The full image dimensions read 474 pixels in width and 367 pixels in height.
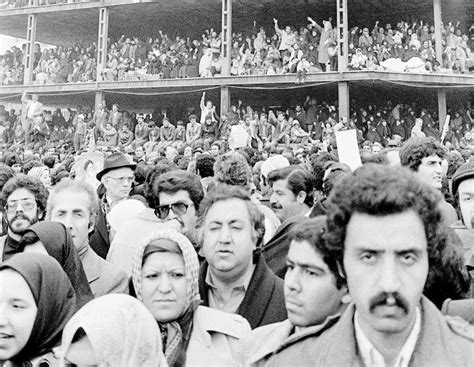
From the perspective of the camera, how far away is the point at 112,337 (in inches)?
82.4

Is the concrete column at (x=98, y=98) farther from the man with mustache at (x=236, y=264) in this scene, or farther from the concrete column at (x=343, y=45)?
the man with mustache at (x=236, y=264)

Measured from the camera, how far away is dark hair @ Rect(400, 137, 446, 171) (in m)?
4.53

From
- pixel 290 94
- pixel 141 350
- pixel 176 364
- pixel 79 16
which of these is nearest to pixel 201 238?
pixel 176 364

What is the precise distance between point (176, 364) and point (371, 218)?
1.21m

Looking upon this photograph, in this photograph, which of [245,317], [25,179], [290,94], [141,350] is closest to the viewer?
[141,350]

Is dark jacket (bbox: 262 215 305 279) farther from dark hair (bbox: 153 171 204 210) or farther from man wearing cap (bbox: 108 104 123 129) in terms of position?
man wearing cap (bbox: 108 104 123 129)

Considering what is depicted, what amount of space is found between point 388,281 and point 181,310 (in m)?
1.27

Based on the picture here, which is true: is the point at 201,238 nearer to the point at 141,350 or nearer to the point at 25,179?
the point at 141,350

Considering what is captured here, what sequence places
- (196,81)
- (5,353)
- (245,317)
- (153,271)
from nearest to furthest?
(5,353)
(153,271)
(245,317)
(196,81)

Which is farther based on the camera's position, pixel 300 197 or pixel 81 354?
pixel 300 197

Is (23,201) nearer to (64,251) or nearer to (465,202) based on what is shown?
(64,251)

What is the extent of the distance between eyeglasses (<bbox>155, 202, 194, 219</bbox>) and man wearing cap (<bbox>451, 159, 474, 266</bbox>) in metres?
1.82

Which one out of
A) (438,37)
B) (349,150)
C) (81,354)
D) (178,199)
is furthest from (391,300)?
(438,37)

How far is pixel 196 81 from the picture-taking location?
19.0 m
